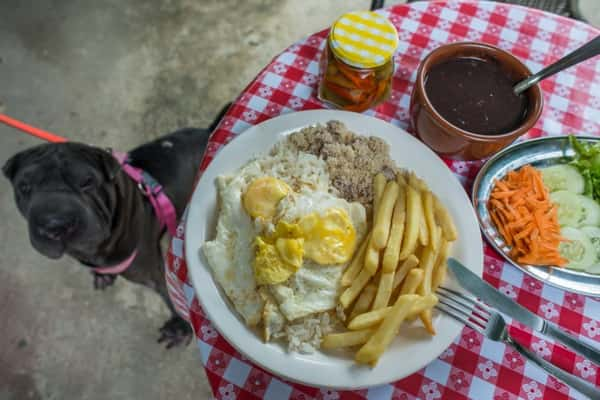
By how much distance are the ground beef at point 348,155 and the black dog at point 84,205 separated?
872 millimetres

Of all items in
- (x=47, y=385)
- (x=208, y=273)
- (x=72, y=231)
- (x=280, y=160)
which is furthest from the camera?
(x=47, y=385)

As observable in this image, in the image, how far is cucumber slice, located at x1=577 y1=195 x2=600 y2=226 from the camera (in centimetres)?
176

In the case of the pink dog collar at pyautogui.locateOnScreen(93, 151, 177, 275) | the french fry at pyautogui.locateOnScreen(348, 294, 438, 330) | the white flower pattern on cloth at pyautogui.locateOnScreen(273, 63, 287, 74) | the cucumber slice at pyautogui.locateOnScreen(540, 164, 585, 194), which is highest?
the white flower pattern on cloth at pyautogui.locateOnScreen(273, 63, 287, 74)

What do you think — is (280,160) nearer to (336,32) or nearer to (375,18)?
(336,32)

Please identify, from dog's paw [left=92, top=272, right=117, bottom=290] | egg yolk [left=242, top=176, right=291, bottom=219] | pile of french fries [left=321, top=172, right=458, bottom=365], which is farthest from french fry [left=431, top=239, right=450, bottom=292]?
dog's paw [left=92, top=272, right=117, bottom=290]

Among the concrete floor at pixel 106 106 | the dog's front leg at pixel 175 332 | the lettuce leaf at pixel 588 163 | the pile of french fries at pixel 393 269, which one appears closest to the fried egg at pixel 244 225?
the pile of french fries at pixel 393 269

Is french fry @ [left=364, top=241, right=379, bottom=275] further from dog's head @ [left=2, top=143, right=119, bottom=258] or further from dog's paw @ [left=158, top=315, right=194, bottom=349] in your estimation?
dog's paw @ [left=158, top=315, right=194, bottom=349]

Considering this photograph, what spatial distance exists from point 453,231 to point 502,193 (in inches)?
13.6

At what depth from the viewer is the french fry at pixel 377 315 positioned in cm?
142

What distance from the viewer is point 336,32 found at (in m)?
1.73

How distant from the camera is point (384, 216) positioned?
1.54 metres

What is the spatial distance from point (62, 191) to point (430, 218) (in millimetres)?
1426

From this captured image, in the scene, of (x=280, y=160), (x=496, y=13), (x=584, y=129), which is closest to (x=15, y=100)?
(x=280, y=160)

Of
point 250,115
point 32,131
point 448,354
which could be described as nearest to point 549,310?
point 448,354
